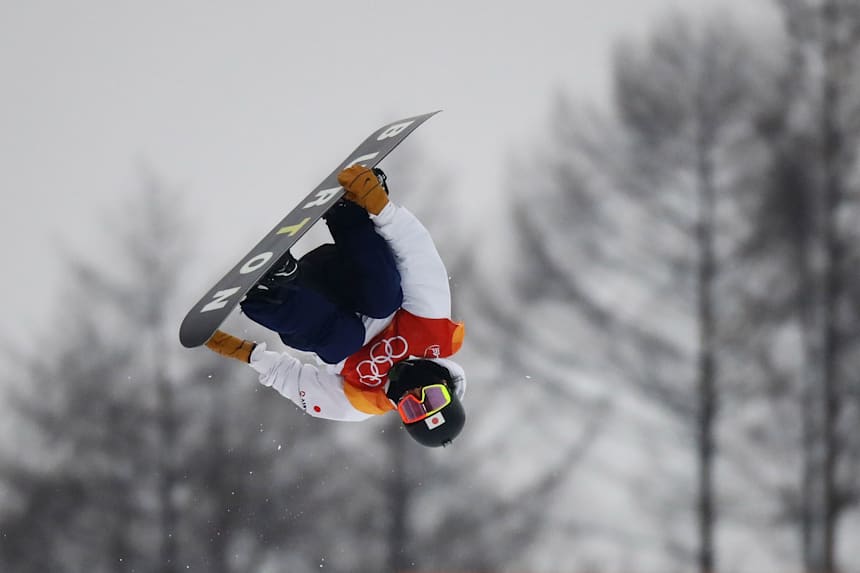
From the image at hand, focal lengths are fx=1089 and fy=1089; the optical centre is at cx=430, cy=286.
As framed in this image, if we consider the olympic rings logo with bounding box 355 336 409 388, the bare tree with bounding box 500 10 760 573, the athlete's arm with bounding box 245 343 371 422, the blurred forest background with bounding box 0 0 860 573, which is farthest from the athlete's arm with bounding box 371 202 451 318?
the bare tree with bounding box 500 10 760 573

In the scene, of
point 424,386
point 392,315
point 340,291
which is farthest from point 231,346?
point 424,386

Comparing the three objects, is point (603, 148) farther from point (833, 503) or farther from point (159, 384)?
point (159, 384)

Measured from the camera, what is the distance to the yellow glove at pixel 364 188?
3398 mm

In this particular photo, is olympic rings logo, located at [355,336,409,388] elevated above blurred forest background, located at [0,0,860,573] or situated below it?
above

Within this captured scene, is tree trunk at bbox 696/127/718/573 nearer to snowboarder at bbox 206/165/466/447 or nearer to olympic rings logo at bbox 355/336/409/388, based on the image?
snowboarder at bbox 206/165/466/447

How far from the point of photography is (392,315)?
3773 millimetres

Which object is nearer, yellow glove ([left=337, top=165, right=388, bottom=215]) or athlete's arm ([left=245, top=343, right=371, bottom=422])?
yellow glove ([left=337, top=165, right=388, bottom=215])

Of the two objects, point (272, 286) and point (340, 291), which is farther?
point (340, 291)

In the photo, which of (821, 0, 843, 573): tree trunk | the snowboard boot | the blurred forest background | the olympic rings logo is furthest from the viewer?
(821, 0, 843, 573): tree trunk

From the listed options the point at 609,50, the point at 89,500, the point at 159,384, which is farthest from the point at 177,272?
the point at 609,50

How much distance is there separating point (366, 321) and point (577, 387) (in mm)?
5984

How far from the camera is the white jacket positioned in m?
3.53

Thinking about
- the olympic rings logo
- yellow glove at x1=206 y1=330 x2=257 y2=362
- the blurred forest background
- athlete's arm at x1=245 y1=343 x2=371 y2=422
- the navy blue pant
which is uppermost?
the navy blue pant

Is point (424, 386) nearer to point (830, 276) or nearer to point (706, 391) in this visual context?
point (706, 391)
